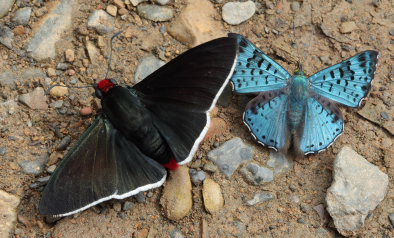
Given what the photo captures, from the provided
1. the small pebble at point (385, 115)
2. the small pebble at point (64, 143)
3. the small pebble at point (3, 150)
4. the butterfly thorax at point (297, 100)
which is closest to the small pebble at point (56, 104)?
the small pebble at point (64, 143)

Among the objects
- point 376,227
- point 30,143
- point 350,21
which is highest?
point 350,21

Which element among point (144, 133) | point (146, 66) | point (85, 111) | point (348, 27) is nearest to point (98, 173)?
point (144, 133)

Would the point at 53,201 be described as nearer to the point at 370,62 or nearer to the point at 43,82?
the point at 43,82

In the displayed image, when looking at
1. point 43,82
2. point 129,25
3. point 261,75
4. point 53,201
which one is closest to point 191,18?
point 129,25

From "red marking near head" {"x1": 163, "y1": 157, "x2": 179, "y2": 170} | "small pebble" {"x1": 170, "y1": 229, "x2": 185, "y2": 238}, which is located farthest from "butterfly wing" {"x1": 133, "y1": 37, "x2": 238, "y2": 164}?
"small pebble" {"x1": 170, "y1": 229, "x2": 185, "y2": 238}

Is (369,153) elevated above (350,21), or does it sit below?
below

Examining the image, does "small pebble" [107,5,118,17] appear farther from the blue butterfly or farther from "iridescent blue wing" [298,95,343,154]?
"iridescent blue wing" [298,95,343,154]

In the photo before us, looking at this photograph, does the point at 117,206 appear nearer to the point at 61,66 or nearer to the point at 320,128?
the point at 61,66
